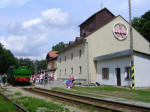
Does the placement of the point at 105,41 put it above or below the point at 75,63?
above

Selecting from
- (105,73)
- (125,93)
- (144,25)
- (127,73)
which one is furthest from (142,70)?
(144,25)

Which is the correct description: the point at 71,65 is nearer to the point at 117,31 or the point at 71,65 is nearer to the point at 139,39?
the point at 117,31

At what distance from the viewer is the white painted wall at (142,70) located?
22.1 metres

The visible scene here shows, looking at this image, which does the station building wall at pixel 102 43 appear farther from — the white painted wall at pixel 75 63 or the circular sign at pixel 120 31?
the white painted wall at pixel 75 63

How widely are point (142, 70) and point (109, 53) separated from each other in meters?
8.50

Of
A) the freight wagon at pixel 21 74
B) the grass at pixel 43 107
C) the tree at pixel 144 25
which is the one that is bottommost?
the grass at pixel 43 107

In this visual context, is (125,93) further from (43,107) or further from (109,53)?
(109,53)

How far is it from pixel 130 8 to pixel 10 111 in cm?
1660

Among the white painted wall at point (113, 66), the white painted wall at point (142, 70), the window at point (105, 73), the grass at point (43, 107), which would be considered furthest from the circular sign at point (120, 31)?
the grass at point (43, 107)

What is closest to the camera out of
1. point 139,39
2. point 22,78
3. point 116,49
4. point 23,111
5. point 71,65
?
point 23,111

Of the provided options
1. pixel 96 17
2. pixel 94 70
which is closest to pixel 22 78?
pixel 94 70

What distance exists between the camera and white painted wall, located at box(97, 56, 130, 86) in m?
23.0

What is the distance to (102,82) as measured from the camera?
27141 mm

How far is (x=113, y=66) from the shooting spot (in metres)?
25.0
